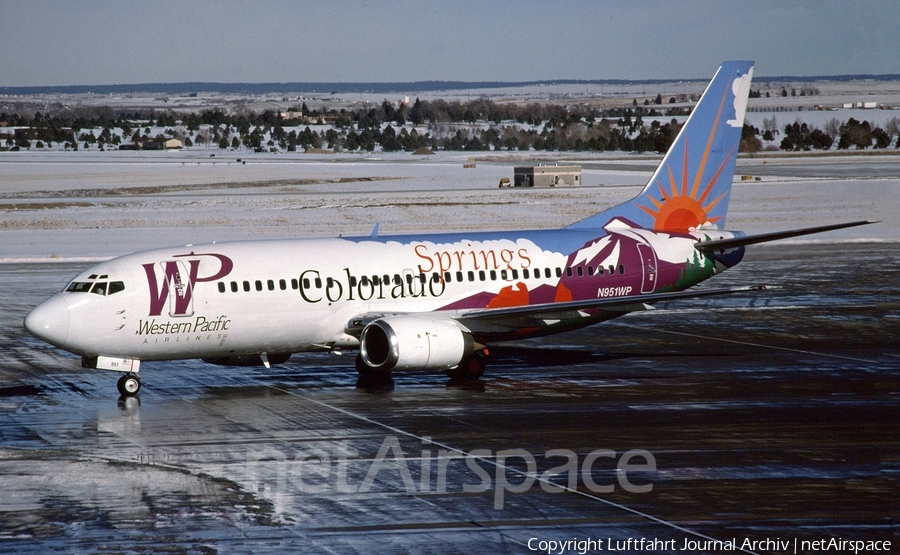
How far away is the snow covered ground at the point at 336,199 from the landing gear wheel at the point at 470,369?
34.4 m

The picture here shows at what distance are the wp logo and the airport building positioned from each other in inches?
2912

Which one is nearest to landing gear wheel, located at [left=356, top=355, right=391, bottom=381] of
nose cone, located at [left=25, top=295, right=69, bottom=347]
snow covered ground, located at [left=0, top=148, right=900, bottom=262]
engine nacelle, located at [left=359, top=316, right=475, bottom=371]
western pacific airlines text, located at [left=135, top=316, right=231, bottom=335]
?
engine nacelle, located at [left=359, top=316, right=475, bottom=371]

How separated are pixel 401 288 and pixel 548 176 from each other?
238ft

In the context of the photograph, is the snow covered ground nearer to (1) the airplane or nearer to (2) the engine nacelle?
(1) the airplane

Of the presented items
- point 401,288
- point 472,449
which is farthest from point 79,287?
point 472,449

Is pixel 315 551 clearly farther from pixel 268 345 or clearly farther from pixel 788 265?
pixel 788 265

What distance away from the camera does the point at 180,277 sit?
30047 mm

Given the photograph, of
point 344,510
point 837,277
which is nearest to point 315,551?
point 344,510

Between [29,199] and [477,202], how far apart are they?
3627 centimetres

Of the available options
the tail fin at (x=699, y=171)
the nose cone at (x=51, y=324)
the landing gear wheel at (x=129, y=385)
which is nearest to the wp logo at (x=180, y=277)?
the landing gear wheel at (x=129, y=385)

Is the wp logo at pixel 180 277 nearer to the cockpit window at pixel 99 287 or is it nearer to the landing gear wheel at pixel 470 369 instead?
the cockpit window at pixel 99 287

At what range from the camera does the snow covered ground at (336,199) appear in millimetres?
72562

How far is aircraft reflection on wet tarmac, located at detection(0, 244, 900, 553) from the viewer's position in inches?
734

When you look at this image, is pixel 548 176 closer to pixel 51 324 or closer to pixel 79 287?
pixel 79 287
